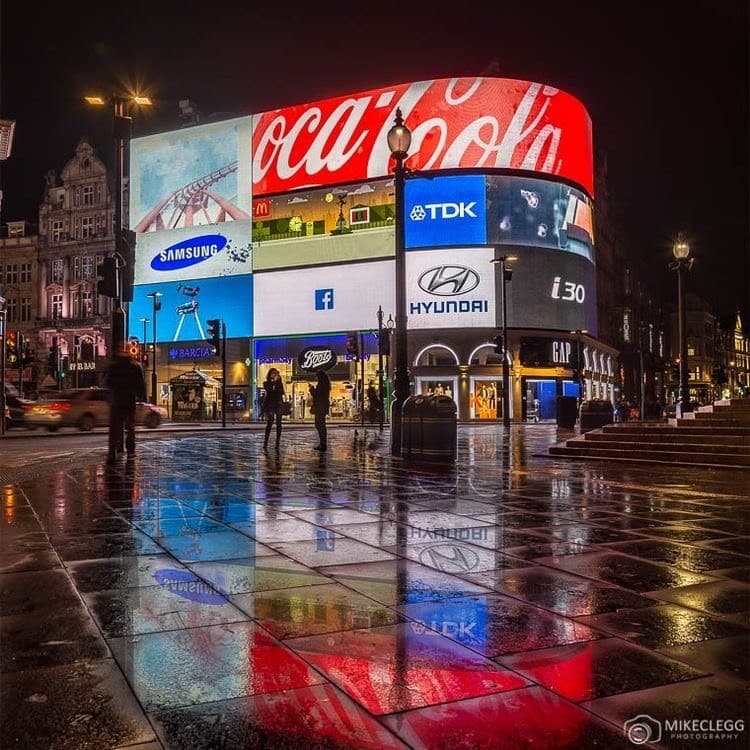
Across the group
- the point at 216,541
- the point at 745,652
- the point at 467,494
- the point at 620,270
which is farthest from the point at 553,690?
the point at 620,270

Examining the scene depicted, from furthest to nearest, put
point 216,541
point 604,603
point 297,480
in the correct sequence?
1. point 297,480
2. point 216,541
3. point 604,603

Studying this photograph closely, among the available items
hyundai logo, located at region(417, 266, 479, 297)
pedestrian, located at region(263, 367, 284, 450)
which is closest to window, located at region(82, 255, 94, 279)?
hyundai logo, located at region(417, 266, 479, 297)

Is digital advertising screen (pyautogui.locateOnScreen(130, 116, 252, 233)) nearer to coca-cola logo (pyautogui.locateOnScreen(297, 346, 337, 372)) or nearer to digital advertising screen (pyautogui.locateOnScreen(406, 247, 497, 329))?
coca-cola logo (pyautogui.locateOnScreen(297, 346, 337, 372))

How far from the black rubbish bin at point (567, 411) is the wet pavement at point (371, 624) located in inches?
878

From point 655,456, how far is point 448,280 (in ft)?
116

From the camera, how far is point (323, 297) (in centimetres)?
5225

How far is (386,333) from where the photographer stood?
92.2 feet

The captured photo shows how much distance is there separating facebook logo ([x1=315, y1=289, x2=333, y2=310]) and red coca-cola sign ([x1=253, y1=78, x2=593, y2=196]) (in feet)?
25.0

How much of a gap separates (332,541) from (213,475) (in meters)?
5.47

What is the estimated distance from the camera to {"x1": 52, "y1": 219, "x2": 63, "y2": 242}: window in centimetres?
7300

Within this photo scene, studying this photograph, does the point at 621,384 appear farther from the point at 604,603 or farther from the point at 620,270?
the point at 604,603

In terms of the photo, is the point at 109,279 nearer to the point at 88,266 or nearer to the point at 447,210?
the point at 447,210

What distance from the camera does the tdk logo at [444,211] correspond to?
159 feet

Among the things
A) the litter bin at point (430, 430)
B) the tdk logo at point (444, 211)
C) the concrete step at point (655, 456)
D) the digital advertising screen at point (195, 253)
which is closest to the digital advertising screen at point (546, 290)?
the tdk logo at point (444, 211)
